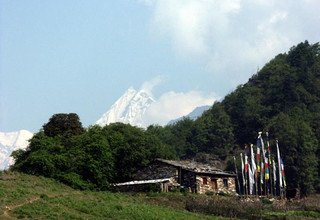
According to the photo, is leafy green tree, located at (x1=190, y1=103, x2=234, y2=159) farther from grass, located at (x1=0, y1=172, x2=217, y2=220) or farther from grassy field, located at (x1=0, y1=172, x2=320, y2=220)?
grass, located at (x1=0, y1=172, x2=217, y2=220)

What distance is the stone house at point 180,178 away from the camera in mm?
57812

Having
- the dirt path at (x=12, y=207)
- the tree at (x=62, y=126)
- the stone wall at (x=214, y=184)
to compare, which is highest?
the tree at (x=62, y=126)

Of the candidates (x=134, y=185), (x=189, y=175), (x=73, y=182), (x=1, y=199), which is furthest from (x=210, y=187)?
(x=1, y=199)

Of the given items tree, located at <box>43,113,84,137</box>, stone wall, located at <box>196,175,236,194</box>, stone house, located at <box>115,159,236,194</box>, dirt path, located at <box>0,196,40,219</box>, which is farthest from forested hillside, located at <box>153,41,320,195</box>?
dirt path, located at <box>0,196,40,219</box>

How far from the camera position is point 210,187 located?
61.8 metres

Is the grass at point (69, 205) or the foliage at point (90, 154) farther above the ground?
the foliage at point (90, 154)

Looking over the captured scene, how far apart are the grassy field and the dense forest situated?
24.5ft

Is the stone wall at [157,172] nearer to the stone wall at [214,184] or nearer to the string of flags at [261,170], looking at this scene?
the stone wall at [214,184]

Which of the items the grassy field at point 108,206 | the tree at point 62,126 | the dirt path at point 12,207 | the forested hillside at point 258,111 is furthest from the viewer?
the forested hillside at point 258,111

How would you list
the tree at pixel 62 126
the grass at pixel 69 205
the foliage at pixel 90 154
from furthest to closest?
the tree at pixel 62 126 < the foliage at pixel 90 154 < the grass at pixel 69 205

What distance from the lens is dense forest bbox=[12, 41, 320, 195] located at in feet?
194

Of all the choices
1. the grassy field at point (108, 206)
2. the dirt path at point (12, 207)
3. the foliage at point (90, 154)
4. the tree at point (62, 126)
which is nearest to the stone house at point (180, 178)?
the foliage at point (90, 154)

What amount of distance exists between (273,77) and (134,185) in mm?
88877

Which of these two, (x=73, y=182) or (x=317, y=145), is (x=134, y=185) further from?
(x=317, y=145)
